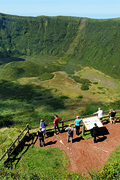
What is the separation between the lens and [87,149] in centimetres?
1420

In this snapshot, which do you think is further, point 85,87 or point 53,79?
point 53,79

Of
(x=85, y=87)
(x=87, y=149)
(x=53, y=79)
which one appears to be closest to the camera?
(x=87, y=149)

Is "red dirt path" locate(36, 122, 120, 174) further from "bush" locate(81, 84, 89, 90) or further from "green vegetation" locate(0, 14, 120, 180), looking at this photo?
"bush" locate(81, 84, 89, 90)

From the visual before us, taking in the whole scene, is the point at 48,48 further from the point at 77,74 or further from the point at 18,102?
the point at 18,102

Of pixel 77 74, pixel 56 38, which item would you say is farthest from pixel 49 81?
pixel 56 38

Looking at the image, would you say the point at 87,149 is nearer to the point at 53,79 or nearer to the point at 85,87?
the point at 85,87

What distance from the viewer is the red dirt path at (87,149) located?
1257cm

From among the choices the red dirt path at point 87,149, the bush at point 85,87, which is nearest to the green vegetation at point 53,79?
the bush at point 85,87

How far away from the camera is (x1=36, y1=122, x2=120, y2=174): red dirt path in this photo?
1257 cm

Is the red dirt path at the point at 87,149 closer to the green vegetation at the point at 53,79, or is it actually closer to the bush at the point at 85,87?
the green vegetation at the point at 53,79

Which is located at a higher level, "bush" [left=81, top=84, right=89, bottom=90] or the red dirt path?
the red dirt path

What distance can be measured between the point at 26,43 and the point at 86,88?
103m

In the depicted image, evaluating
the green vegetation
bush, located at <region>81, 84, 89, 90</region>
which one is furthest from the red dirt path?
bush, located at <region>81, 84, 89, 90</region>

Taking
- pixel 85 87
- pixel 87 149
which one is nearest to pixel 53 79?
pixel 85 87
